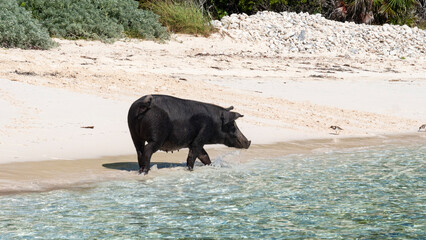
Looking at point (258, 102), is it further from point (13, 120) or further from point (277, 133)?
point (13, 120)

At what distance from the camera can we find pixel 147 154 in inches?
351

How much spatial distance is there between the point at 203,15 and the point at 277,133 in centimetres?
1402

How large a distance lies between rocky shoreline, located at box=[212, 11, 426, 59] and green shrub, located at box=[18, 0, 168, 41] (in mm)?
3328

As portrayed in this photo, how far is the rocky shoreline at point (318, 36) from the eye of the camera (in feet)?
77.3

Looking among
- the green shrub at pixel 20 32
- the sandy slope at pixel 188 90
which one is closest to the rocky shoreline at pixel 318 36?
the sandy slope at pixel 188 90

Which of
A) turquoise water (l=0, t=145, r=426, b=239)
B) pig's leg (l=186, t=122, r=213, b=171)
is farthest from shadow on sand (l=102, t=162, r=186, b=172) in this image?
pig's leg (l=186, t=122, r=213, b=171)

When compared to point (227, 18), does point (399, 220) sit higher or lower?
lower

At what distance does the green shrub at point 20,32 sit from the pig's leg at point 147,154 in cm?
952

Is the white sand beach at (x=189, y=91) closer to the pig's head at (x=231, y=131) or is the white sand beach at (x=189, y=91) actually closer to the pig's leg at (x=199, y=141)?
the pig's leg at (x=199, y=141)

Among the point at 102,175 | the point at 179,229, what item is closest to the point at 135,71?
the point at 102,175

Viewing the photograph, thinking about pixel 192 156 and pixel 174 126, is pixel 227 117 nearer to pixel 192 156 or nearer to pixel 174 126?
pixel 192 156

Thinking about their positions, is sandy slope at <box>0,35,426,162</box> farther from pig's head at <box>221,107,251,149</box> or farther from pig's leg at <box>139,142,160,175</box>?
pig's head at <box>221,107,251,149</box>

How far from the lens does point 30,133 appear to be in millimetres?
10422

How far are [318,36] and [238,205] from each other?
58.4ft
